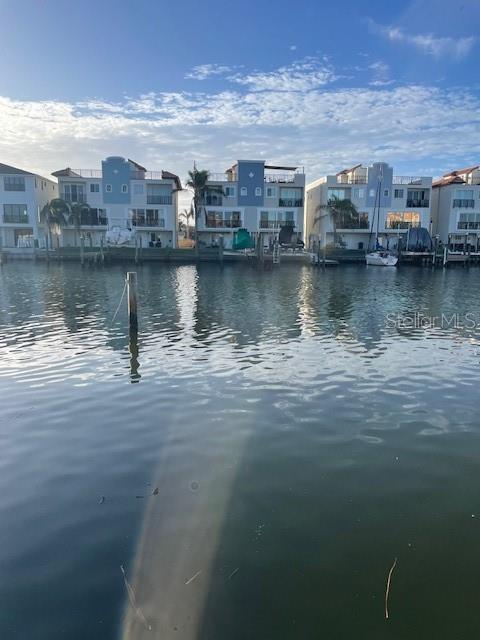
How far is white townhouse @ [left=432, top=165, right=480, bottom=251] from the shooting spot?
73.7 metres

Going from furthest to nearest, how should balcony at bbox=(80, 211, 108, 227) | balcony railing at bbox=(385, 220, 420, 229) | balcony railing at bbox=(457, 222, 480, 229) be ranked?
balcony railing at bbox=(457, 222, 480, 229)
balcony railing at bbox=(385, 220, 420, 229)
balcony at bbox=(80, 211, 108, 227)

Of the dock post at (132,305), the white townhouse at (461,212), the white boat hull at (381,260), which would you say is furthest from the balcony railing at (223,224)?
the dock post at (132,305)

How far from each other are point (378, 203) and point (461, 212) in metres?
13.4

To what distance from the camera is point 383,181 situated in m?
72.4

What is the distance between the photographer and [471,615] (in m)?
4.77

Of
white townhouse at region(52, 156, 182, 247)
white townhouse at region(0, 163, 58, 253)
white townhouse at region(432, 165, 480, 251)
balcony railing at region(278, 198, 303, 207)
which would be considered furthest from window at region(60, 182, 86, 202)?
white townhouse at region(432, 165, 480, 251)

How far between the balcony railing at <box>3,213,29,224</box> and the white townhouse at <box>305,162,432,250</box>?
41.2 meters

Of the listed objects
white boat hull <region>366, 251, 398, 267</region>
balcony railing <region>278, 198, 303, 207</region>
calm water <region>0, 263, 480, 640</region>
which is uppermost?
balcony railing <region>278, 198, 303, 207</region>

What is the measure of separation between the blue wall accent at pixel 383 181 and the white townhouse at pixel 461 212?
976 cm

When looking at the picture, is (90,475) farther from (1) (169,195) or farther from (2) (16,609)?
(1) (169,195)

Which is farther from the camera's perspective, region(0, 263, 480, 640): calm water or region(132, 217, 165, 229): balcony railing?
region(132, 217, 165, 229): balcony railing

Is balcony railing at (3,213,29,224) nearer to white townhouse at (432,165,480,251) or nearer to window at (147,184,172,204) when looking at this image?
window at (147,184,172,204)

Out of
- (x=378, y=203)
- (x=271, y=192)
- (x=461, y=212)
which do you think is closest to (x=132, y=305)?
(x=271, y=192)

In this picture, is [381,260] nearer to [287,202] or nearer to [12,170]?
[287,202]
